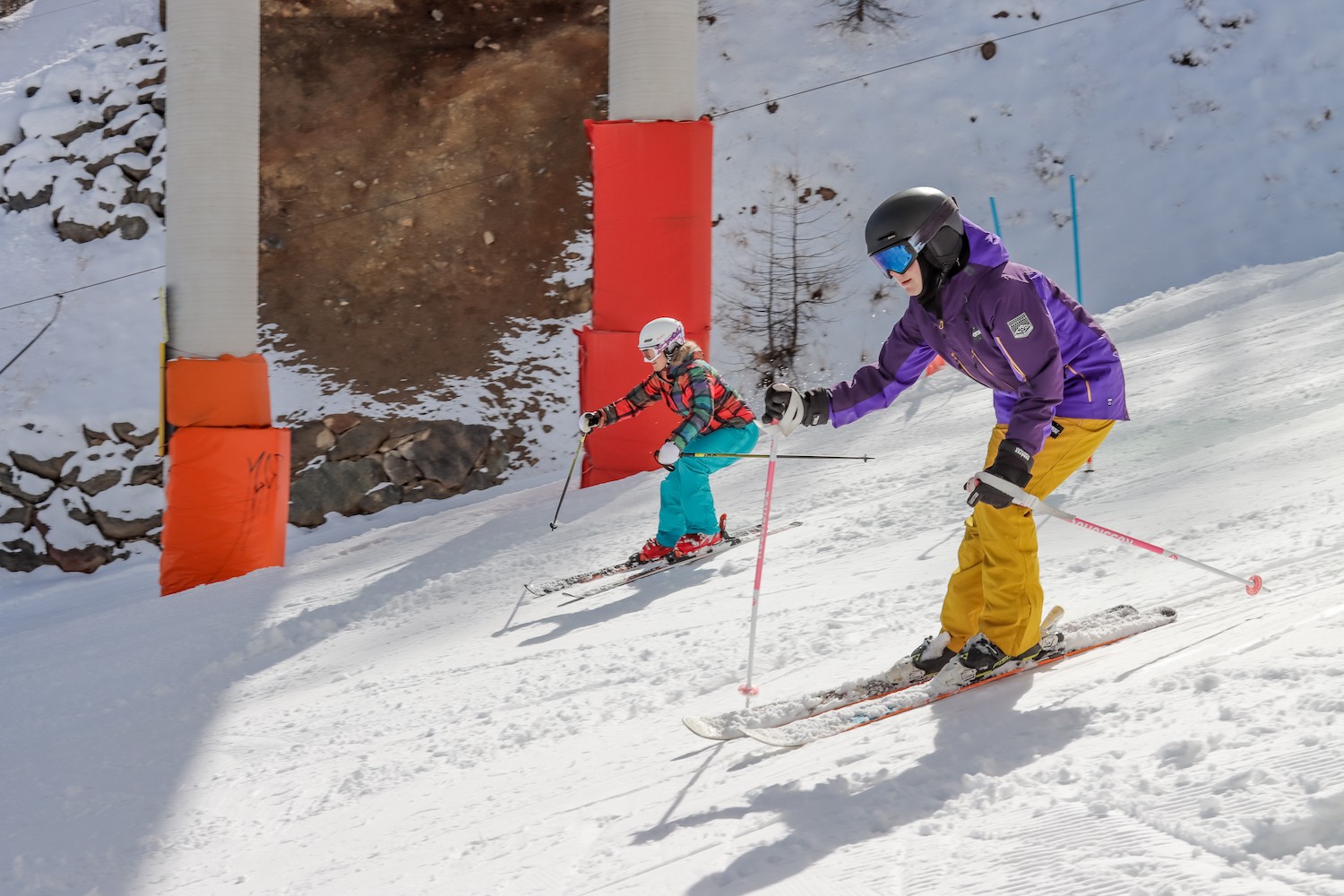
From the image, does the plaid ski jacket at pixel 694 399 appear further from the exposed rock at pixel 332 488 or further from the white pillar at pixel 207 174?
the exposed rock at pixel 332 488

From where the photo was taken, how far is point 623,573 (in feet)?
23.3

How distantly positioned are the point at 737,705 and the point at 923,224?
194 cm

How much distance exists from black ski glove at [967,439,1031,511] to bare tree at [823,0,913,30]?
15.3 metres

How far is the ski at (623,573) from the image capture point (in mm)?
6879

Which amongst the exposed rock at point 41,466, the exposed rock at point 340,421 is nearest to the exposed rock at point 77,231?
the exposed rock at point 41,466

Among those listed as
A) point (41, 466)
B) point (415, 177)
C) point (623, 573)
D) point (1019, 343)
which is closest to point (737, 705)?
point (1019, 343)

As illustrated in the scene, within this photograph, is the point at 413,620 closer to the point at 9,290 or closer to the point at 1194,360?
the point at 1194,360

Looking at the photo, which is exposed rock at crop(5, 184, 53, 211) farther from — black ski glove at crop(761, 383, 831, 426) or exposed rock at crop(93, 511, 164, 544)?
black ski glove at crop(761, 383, 831, 426)

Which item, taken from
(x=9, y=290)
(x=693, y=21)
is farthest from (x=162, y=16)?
(x=693, y=21)

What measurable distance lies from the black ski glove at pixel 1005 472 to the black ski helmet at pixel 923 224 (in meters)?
0.65

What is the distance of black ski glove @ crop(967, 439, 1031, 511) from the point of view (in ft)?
11.5

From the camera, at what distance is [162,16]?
55.3 ft

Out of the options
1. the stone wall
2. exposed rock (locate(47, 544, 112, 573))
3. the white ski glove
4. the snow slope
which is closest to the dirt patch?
the stone wall

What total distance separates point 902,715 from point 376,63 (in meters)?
15.6
